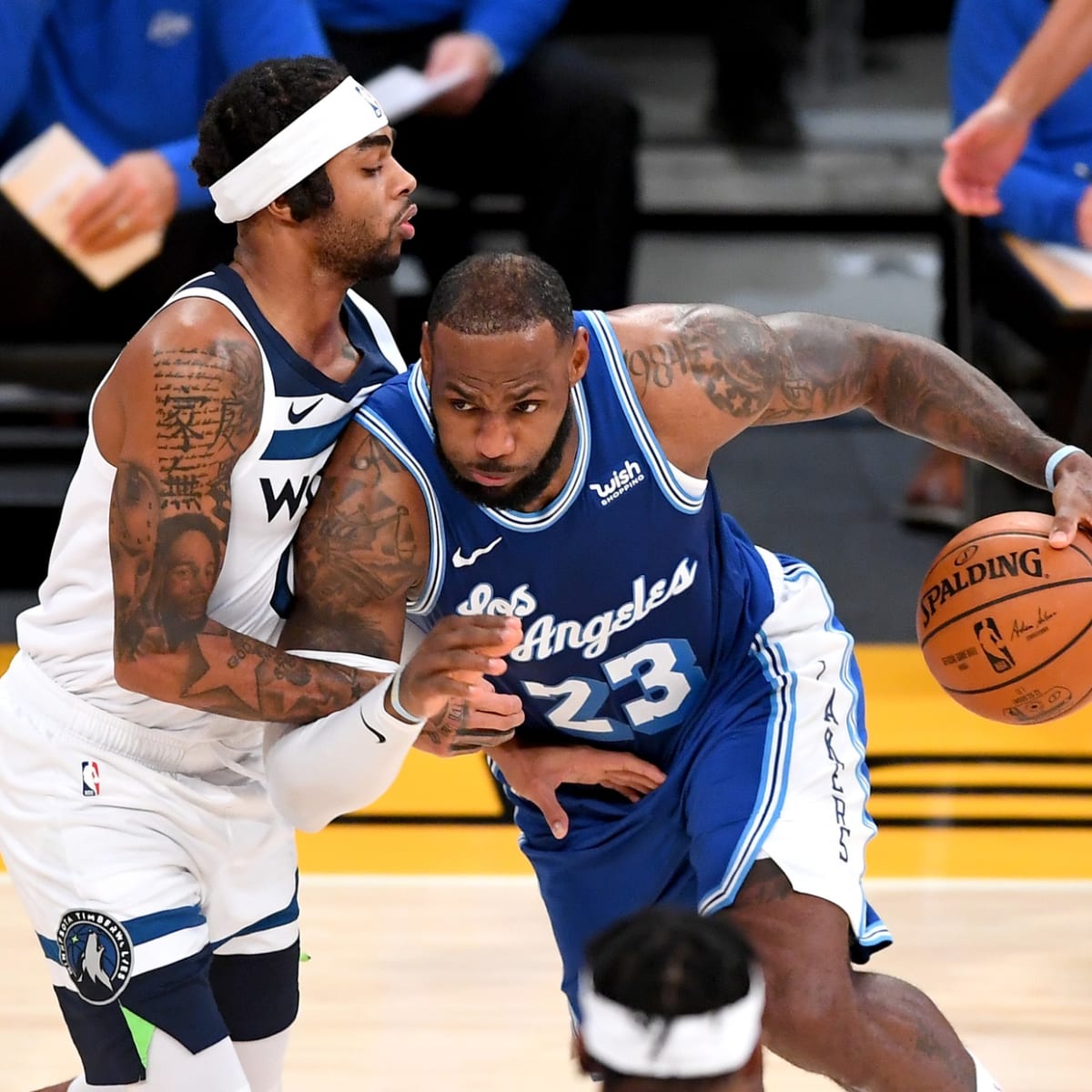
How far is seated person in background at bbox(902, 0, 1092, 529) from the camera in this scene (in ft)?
21.0

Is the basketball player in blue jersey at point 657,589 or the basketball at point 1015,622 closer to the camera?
the basketball player in blue jersey at point 657,589

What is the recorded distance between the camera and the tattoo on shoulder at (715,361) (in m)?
3.40

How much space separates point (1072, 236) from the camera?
6.44 m

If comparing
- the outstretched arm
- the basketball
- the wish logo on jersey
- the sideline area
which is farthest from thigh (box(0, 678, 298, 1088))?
the sideline area

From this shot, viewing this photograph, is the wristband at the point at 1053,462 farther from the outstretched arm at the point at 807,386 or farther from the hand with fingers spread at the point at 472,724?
the hand with fingers spread at the point at 472,724

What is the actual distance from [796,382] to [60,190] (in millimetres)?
3075

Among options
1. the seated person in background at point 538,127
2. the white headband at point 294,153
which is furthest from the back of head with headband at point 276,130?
the seated person in background at point 538,127

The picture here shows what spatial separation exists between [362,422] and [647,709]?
0.70m

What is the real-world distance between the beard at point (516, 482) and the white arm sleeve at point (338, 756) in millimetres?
302

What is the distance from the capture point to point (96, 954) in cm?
310

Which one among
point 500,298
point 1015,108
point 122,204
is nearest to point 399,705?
point 500,298

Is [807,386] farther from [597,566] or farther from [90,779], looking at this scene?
[90,779]

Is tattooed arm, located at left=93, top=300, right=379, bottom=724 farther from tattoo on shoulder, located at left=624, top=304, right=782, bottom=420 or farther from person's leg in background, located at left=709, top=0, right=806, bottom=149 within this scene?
person's leg in background, located at left=709, top=0, right=806, bottom=149

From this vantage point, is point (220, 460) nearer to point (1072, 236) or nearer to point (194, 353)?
point (194, 353)
